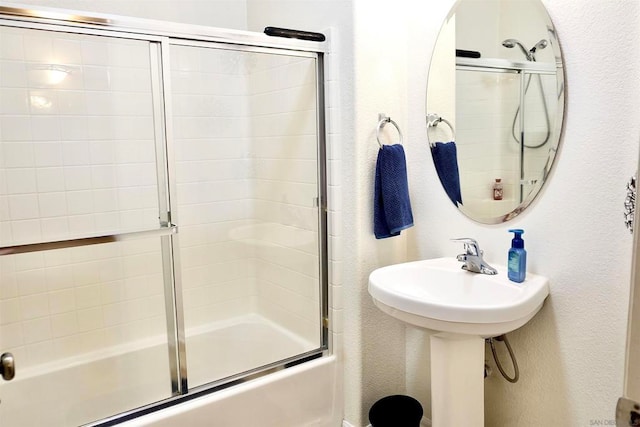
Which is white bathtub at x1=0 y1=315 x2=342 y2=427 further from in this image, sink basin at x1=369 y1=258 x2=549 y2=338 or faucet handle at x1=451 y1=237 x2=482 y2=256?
faucet handle at x1=451 y1=237 x2=482 y2=256

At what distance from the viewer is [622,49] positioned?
1474 mm

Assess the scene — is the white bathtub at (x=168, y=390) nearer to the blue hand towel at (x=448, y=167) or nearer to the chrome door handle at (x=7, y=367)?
the chrome door handle at (x=7, y=367)

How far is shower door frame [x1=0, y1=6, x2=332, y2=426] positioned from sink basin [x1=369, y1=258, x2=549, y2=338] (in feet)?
1.59

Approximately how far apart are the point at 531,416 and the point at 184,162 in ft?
6.52

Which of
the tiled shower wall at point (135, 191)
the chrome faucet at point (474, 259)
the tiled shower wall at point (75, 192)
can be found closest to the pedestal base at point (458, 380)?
the chrome faucet at point (474, 259)

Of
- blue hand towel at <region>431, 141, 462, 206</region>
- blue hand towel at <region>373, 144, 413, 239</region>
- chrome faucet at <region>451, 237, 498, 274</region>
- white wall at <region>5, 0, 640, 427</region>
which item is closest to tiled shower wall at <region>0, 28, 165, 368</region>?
white wall at <region>5, 0, 640, 427</region>

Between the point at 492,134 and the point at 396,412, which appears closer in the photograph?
the point at 492,134

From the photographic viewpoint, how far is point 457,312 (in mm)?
1555

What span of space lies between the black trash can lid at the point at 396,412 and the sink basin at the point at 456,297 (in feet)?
1.87

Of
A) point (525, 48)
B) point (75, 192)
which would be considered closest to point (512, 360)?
point (525, 48)

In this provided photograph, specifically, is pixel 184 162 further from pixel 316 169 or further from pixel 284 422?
pixel 284 422

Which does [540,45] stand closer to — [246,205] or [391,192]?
[391,192]

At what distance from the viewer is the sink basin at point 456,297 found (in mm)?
1555

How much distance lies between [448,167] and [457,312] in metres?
0.73
